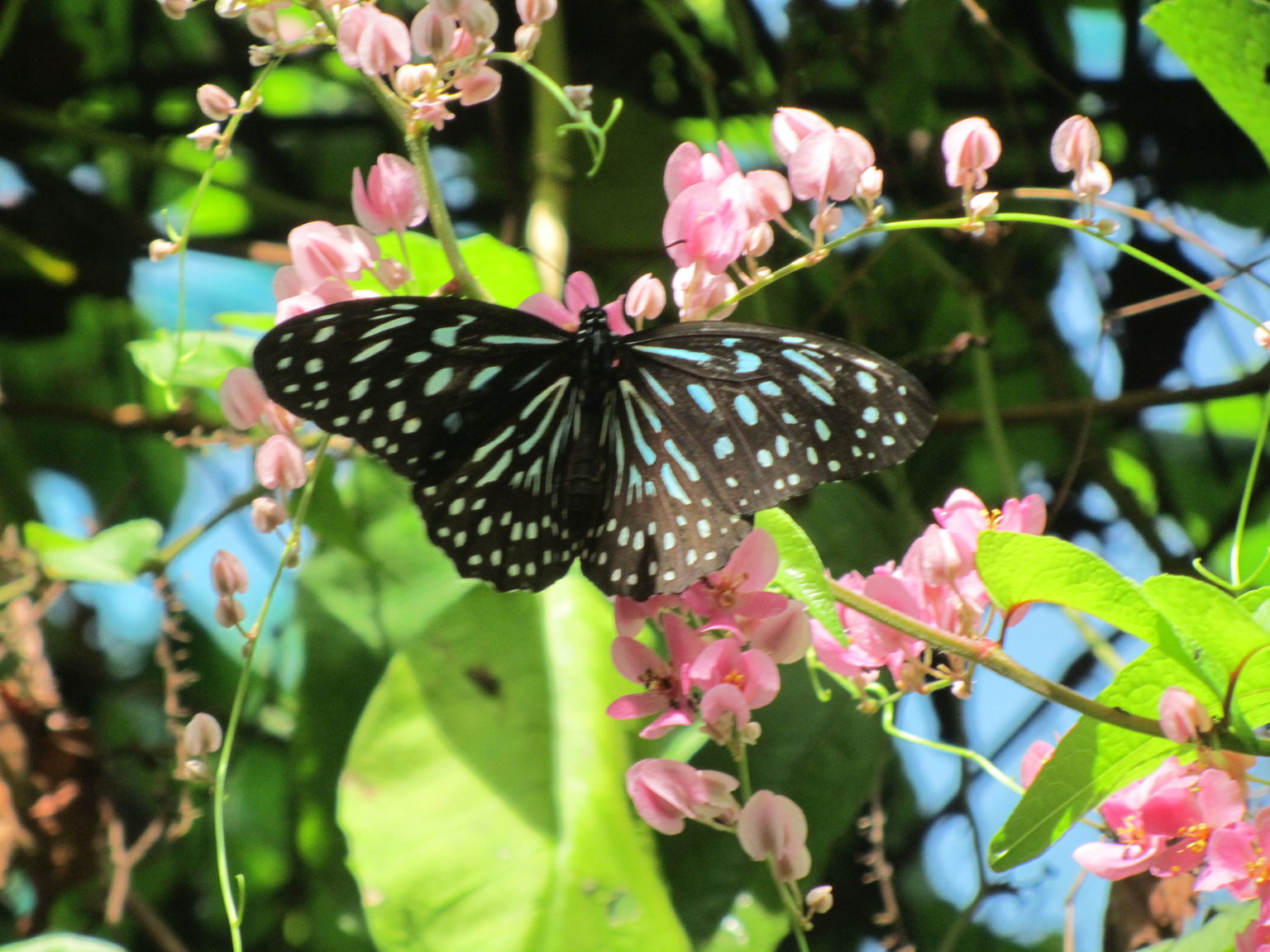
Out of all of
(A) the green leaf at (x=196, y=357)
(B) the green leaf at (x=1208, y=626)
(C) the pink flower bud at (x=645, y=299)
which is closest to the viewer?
(B) the green leaf at (x=1208, y=626)

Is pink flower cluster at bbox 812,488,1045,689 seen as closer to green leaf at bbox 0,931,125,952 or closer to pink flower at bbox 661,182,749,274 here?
pink flower at bbox 661,182,749,274

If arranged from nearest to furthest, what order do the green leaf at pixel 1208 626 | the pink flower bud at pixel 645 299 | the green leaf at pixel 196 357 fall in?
the green leaf at pixel 1208 626 → the pink flower bud at pixel 645 299 → the green leaf at pixel 196 357

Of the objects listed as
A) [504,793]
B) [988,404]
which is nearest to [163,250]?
[504,793]

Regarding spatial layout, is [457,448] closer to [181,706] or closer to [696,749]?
[696,749]

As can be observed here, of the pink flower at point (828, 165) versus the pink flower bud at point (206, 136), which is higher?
the pink flower bud at point (206, 136)

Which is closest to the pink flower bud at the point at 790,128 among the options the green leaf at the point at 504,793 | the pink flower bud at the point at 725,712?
the pink flower bud at the point at 725,712

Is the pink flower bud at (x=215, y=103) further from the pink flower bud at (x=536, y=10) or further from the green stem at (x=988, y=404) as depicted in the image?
the green stem at (x=988, y=404)

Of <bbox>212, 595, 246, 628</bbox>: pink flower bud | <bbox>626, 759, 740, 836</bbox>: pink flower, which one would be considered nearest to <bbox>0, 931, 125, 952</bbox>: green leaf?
<bbox>212, 595, 246, 628</bbox>: pink flower bud

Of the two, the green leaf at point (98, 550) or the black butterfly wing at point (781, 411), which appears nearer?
the black butterfly wing at point (781, 411)
